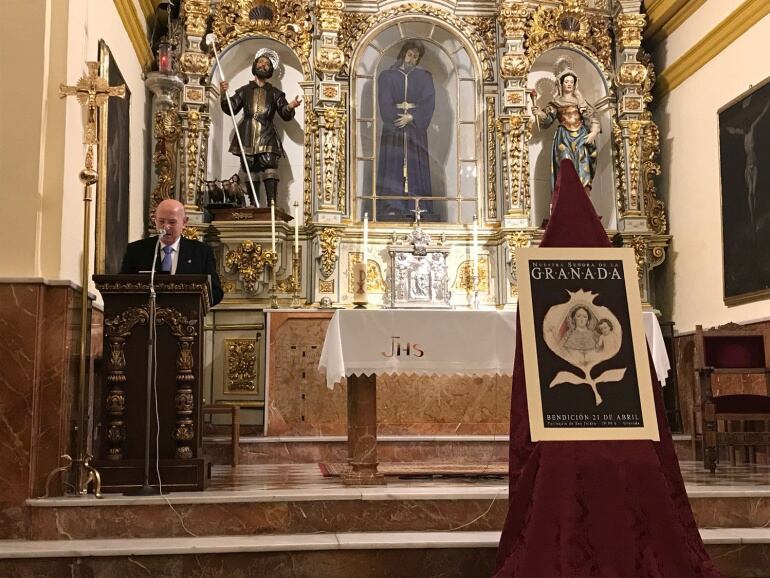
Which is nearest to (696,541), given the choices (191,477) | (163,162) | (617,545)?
(617,545)

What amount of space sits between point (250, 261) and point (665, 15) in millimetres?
4924

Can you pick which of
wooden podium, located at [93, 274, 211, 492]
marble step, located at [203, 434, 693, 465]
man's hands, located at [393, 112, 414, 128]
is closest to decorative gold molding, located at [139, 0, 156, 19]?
man's hands, located at [393, 112, 414, 128]

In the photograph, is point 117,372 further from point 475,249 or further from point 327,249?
point 475,249

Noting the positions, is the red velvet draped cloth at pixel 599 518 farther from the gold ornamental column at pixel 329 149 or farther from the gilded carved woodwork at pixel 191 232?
the gilded carved woodwork at pixel 191 232

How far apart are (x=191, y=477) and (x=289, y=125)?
5300 millimetres

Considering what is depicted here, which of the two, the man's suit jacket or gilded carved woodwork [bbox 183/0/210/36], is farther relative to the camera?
gilded carved woodwork [bbox 183/0/210/36]

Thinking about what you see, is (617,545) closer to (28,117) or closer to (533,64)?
(28,117)

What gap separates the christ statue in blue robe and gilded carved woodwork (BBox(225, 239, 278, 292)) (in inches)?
51.0

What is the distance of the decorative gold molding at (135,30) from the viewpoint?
7.39 m

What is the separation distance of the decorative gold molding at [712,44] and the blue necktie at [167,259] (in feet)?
17.1

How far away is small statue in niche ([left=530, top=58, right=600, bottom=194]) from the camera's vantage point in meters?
9.00

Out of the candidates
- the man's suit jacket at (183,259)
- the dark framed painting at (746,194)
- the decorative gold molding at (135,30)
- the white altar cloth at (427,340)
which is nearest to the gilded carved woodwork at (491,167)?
the dark framed painting at (746,194)

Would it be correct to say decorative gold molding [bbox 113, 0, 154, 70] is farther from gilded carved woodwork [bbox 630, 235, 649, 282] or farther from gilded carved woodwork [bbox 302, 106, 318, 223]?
gilded carved woodwork [bbox 630, 235, 649, 282]

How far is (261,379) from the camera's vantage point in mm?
8211
